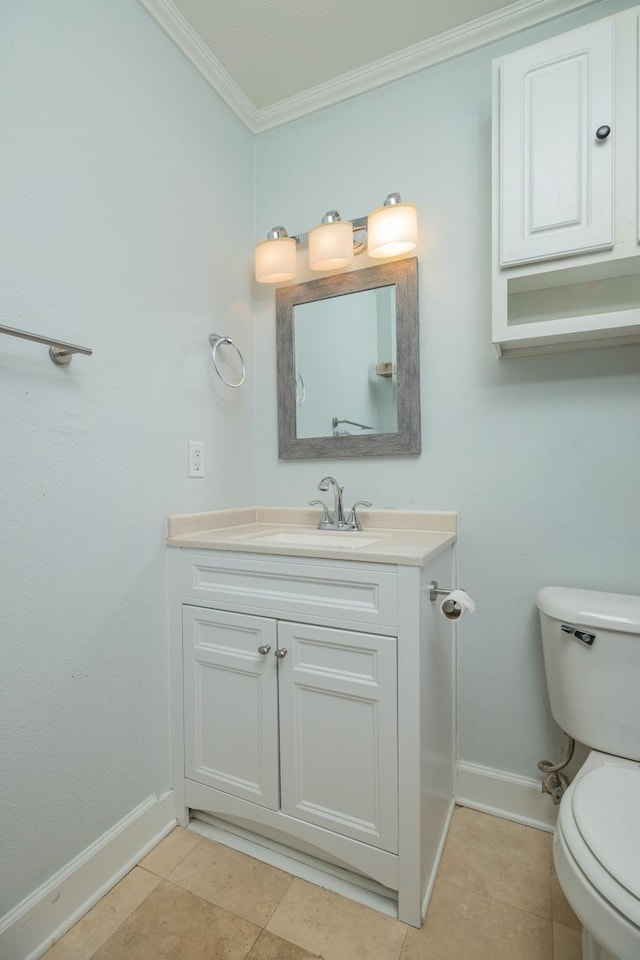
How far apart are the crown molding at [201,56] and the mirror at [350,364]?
0.67 meters

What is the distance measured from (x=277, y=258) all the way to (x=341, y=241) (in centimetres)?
25

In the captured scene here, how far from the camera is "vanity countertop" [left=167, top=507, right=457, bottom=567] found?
1138mm

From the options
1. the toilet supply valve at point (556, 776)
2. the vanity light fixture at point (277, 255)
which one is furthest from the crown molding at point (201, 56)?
the toilet supply valve at point (556, 776)

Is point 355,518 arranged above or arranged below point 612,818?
above

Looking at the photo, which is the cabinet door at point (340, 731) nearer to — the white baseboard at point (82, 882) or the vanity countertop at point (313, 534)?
the vanity countertop at point (313, 534)

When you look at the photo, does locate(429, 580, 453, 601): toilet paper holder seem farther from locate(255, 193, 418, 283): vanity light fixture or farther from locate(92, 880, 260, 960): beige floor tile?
locate(255, 193, 418, 283): vanity light fixture

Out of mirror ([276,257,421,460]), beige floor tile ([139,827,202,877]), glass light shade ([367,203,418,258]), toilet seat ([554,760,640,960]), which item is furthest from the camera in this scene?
mirror ([276,257,421,460])

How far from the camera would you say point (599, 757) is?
1103 millimetres

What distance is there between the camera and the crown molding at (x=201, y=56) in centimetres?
135

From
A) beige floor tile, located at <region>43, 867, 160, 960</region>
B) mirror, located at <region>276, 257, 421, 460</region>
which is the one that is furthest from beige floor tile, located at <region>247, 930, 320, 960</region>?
mirror, located at <region>276, 257, 421, 460</region>

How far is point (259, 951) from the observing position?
3.33 ft

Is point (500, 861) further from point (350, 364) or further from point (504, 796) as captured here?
point (350, 364)

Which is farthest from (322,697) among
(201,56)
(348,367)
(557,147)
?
(201,56)

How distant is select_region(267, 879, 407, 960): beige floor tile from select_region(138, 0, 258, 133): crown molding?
8.01 feet
